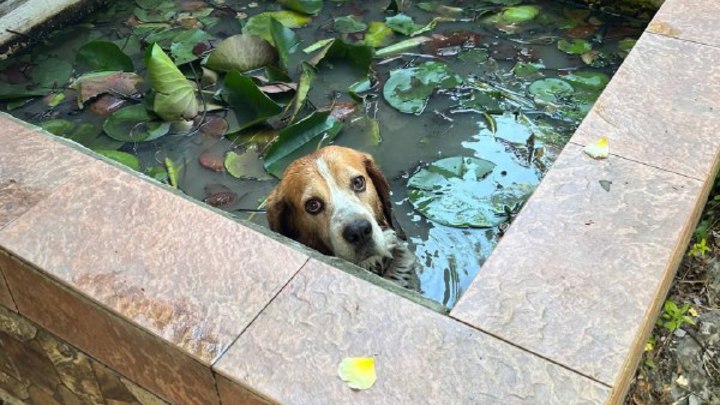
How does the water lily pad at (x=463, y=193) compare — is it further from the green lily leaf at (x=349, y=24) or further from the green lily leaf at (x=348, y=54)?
the green lily leaf at (x=349, y=24)

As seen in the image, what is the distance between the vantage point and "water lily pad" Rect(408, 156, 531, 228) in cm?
400

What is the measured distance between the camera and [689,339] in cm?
313

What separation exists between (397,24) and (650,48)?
216cm

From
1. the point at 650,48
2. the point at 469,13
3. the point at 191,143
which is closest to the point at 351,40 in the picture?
the point at 469,13

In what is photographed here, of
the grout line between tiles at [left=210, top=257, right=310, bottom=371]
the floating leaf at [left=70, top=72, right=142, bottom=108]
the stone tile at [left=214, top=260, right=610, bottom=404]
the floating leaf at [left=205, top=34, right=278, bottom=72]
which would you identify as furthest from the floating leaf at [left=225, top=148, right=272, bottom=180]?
the stone tile at [left=214, top=260, right=610, bottom=404]

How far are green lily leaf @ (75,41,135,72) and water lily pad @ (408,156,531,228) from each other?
213cm

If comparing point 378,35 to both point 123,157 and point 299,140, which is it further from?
point 123,157

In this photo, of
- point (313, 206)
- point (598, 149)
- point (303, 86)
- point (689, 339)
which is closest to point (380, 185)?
point (313, 206)

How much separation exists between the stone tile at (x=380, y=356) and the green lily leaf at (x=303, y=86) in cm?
227

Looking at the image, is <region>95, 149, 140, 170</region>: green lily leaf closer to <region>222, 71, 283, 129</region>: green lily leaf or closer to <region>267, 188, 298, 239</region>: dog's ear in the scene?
<region>222, 71, 283, 129</region>: green lily leaf

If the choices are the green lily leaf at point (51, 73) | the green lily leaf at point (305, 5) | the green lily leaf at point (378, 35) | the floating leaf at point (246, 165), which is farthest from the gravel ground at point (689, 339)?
the green lily leaf at point (51, 73)

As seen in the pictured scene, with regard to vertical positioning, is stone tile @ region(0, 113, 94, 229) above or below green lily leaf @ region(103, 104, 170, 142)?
above

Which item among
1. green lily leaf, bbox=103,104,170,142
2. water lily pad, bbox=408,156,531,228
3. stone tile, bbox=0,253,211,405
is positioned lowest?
water lily pad, bbox=408,156,531,228

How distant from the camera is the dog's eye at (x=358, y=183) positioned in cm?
336
